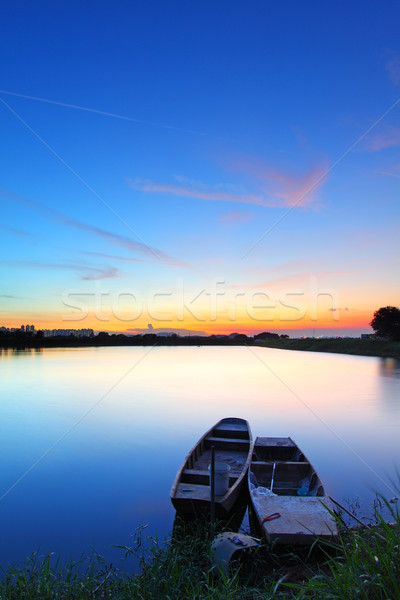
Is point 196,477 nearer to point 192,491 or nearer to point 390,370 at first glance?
point 192,491

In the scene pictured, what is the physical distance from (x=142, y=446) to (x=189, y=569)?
976 cm

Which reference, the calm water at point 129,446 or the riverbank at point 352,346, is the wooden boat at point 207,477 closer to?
the calm water at point 129,446

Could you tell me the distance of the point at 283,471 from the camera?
30.7 ft

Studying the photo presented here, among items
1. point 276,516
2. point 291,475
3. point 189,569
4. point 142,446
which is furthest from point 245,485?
point 142,446

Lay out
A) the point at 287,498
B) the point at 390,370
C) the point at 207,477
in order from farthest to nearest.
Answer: the point at 390,370 → the point at 207,477 → the point at 287,498

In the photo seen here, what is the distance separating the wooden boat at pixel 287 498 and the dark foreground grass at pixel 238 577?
1.02ft

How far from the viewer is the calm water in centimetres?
830

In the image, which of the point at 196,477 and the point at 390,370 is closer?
the point at 196,477

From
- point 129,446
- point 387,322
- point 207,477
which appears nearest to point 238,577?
point 207,477

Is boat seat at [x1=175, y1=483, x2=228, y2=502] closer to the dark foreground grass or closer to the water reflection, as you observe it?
the dark foreground grass

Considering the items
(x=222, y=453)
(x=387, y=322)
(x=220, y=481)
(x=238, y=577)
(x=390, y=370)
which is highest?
(x=387, y=322)

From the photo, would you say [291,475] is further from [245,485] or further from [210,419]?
[210,419]

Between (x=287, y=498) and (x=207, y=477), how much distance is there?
63.4 inches

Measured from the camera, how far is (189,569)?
528 cm
